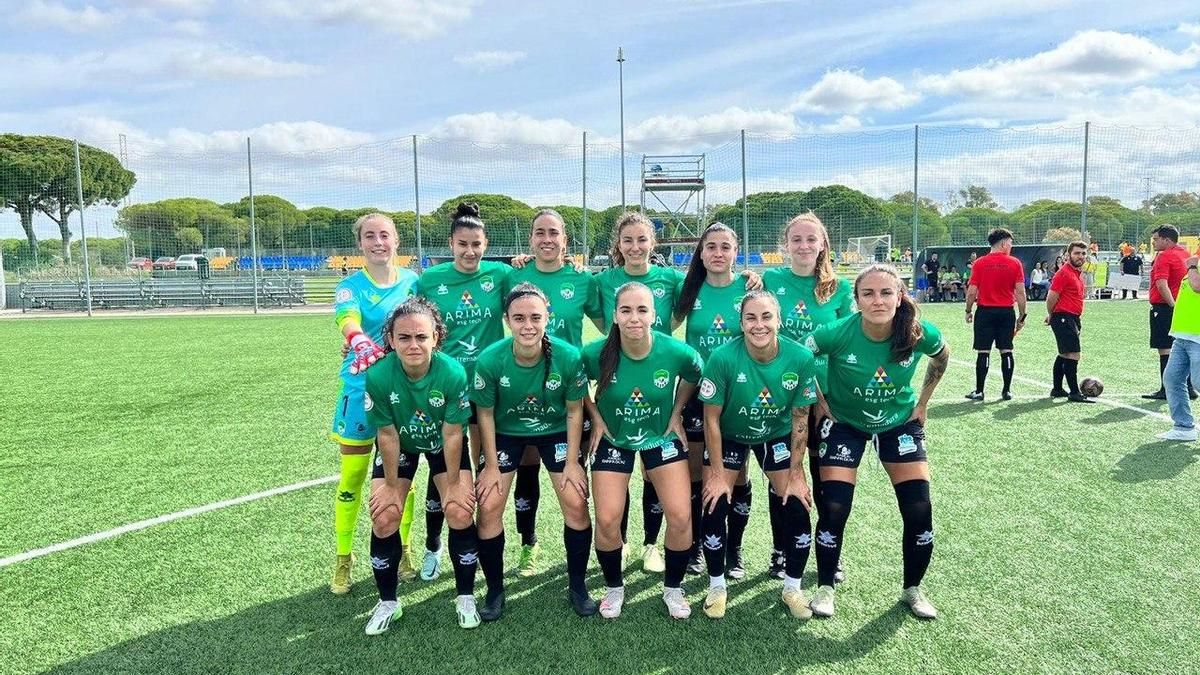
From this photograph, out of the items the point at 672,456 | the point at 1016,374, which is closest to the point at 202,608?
the point at 672,456

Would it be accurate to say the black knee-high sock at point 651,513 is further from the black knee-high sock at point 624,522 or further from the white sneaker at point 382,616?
the white sneaker at point 382,616

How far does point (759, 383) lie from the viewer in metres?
3.48

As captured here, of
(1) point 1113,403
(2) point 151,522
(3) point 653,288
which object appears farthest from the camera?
(1) point 1113,403

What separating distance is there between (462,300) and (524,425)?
85 centimetres

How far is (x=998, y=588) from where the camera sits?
12.1ft

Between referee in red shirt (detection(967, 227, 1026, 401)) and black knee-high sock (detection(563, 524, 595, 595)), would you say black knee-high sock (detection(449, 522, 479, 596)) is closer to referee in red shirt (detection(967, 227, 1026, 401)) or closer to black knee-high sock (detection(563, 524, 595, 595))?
black knee-high sock (detection(563, 524, 595, 595))

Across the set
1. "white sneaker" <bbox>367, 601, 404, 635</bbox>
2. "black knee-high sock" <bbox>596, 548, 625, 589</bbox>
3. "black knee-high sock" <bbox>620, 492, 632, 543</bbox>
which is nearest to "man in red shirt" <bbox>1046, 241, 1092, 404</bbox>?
"black knee-high sock" <bbox>620, 492, 632, 543</bbox>

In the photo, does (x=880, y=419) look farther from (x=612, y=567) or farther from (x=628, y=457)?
(x=612, y=567)

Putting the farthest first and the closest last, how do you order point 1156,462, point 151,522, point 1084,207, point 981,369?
point 1084,207, point 981,369, point 1156,462, point 151,522

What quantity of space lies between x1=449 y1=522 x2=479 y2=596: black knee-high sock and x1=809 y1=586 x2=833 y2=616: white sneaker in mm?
1626

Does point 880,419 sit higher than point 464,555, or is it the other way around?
point 880,419

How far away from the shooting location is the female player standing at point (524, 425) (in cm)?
348

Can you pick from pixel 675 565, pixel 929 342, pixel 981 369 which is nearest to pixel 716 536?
pixel 675 565

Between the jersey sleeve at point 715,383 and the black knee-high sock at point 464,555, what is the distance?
127 cm
